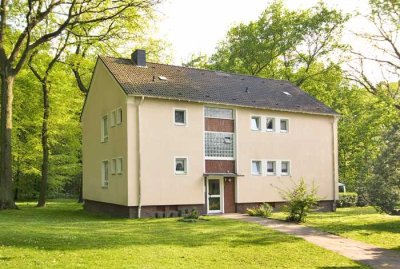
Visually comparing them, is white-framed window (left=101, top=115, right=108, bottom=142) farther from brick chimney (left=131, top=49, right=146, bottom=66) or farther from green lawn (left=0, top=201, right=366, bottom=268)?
green lawn (left=0, top=201, right=366, bottom=268)

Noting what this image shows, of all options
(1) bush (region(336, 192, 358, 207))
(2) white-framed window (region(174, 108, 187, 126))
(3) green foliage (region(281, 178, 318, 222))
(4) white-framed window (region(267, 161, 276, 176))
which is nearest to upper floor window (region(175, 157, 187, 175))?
(2) white-framed window (region(174, 108, 187, 126))

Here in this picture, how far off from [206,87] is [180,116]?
3296 millimetres

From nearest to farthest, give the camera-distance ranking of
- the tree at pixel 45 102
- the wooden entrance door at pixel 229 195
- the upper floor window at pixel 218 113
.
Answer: the upper floor window at pixel 218 113, the wooden entrance door at pixel 229 195, the tree at pixel 45 102

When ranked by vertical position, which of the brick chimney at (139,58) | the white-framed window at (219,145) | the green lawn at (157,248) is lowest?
the green lawn at (157,248)

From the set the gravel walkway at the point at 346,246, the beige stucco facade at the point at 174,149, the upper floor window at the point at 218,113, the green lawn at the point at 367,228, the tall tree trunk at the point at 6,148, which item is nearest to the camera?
the gravel walkway at the point at 346,246

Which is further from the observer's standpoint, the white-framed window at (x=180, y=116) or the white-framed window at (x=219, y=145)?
the white-framed window at (x=219, y=145)

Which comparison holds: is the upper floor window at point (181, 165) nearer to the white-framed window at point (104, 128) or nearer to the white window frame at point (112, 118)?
the white window frame at point (112, 118)

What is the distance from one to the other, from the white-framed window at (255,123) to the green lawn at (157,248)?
10020mm

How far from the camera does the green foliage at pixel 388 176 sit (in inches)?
679

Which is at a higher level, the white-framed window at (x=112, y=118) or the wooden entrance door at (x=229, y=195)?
the white-framed window at (x=112, y=118)

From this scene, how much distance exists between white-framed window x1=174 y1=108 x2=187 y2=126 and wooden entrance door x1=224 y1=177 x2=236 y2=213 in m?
4.22

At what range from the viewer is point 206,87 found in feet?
90.7

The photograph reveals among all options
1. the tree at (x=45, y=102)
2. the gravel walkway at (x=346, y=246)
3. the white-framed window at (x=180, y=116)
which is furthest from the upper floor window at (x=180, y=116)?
the tree at (x=45, y=102)

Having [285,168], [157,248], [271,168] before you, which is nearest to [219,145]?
[271,168]
